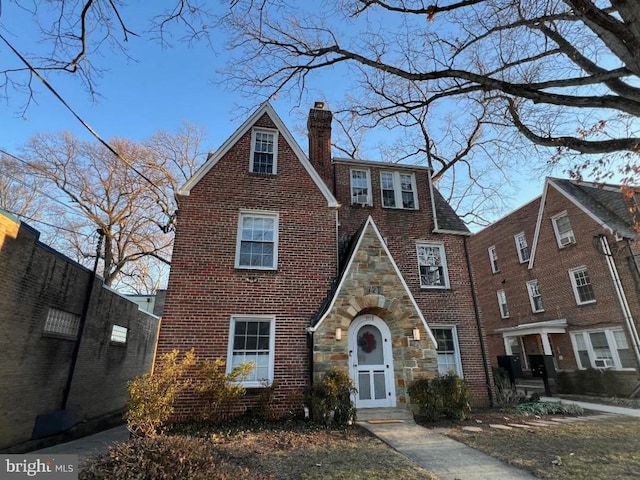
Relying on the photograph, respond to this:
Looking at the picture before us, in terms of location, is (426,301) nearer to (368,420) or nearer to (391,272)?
(391,272)

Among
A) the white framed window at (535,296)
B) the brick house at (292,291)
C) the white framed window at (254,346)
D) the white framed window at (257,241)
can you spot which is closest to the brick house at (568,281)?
the white framed window at (535,296)

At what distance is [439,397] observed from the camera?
28.2 feet

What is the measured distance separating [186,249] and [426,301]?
8.15 meters

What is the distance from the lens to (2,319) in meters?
7.31

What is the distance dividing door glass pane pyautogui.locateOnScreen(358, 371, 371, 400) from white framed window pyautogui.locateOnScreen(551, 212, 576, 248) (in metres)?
13.9

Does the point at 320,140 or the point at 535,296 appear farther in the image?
the point at 535,296

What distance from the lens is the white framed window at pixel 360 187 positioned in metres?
13.0

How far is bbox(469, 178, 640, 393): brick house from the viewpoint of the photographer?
14031 mm

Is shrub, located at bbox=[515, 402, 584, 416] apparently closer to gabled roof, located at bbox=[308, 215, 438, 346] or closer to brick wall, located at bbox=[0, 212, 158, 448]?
gabled roof, located at bbox=[308, 215, 438, 346]

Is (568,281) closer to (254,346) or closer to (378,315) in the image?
(378,315)

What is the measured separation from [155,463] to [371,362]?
6.65 metres

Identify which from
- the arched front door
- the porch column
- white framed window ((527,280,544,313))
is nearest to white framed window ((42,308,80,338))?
the arched front door

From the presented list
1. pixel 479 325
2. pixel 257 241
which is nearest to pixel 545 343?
pixel 479 325

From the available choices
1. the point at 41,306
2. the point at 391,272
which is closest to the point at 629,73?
the point at 391,272
